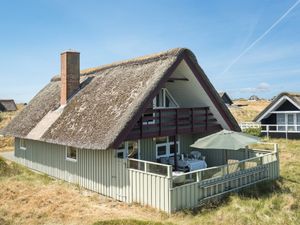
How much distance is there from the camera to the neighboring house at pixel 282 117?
101ft

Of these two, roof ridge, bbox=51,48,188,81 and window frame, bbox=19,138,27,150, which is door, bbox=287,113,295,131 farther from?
window frame, bbox=19,138,27,150

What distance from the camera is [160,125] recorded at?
611 inches

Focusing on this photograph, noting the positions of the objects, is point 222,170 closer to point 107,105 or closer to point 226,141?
point 226,141

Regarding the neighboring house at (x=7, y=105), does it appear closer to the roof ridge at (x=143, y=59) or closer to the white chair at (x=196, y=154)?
the roof ridge at (x=143, y=59)

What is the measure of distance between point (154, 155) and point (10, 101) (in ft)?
265

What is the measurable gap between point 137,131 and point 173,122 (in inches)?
97.5

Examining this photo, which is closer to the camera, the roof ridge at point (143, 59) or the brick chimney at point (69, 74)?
the roof ridge at point (143, 59)

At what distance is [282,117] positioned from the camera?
105ft

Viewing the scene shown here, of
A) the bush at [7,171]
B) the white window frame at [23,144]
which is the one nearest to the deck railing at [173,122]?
the bush at [7,171]

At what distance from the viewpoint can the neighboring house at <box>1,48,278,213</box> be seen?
1245 cm

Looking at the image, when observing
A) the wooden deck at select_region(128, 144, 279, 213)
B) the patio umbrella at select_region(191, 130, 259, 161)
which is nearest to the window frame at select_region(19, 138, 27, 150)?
the wooden deck at select_region(128, 144, 279, 213)

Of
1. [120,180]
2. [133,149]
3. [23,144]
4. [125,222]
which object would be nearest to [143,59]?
[133,149]

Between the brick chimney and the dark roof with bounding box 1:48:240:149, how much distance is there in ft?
1.80

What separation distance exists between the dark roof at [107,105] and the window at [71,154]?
0.90 m
